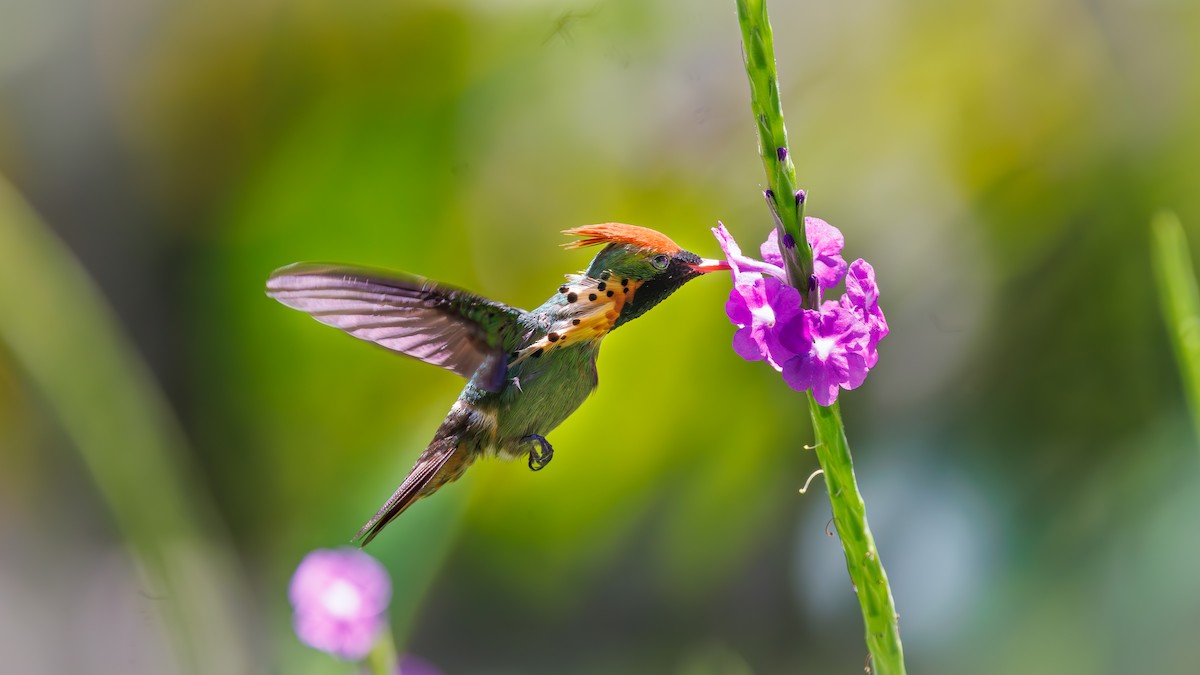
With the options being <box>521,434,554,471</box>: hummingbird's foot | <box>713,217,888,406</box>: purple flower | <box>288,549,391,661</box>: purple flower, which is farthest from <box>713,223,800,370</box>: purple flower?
<box>288,549,391,661</box>: purple flower

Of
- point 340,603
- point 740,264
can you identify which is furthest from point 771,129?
point 340,603

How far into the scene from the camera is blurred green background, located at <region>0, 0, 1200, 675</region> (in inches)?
102

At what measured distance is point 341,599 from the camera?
1.52 meters

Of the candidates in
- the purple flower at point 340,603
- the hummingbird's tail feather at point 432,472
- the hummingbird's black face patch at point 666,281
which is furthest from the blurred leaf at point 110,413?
the hummingbird's black face patch at point 666,281

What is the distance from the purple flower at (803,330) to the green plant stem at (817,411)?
0.02m

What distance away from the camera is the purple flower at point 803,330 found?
2.25ft

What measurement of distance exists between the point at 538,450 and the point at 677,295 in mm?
1616

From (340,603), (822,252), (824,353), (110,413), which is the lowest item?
(340,603)

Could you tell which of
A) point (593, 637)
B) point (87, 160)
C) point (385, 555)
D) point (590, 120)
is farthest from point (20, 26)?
point (593, 637)

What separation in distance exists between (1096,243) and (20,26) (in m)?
3.10

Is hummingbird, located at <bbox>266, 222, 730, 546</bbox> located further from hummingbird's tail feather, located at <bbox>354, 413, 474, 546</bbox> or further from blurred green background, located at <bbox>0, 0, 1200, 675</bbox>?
blurred green background, located at <bbox>0, 0, 1200, 675</bbox>

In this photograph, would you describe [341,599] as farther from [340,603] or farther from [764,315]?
[764,315]

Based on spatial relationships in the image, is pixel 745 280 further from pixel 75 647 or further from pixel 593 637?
pixel 75 647

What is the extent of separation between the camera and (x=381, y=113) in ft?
9.12
